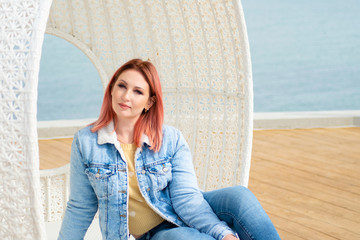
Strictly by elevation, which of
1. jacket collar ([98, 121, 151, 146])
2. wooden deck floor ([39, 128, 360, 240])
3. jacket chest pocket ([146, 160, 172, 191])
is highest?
jacket collar ([98, 121, 151, 146])

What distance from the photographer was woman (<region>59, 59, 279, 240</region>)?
1.61 metres

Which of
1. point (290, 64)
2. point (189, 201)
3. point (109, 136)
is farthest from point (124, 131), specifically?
point (290, 64)

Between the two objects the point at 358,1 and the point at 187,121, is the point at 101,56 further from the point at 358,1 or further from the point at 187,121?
the point at 358,1

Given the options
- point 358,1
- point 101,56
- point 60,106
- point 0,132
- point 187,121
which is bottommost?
point 60,106

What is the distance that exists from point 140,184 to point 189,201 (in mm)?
160

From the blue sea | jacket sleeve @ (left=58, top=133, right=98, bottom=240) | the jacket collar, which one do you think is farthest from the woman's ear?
the blue sea

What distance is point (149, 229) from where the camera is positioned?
170 centimetres

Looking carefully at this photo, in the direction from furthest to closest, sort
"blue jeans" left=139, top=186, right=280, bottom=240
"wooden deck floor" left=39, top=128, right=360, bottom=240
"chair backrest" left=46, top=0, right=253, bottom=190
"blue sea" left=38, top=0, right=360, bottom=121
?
"blue sea" left=38, top=0, right=360, bottom=121, "wooden deck floor" left=39, top=128, right=360, bottom=240, "chair backrest" left=46, top=0, right=253, bottom=190, "blue jeans" left=139, top=186, right=280, bottom=240

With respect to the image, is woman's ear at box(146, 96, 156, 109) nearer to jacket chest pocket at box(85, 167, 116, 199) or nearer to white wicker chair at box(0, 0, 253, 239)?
jacket chest pocket at box(85, 167, 116, 199)

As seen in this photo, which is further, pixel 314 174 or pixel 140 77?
pixel 314 174

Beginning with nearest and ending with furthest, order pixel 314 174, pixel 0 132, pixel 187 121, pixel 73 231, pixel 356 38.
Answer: pixel 0 132 < pixel 73 231 < pixel 187 121 < pixel 314 174 < pixel 356 38

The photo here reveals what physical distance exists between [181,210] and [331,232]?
1184mm

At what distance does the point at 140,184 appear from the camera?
65.1 inches

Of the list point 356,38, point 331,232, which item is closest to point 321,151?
point 331,232
